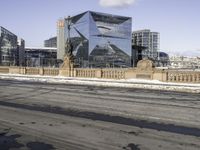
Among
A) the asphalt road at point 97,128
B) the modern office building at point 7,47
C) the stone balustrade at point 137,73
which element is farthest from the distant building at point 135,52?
the asphalt road at point 97,128

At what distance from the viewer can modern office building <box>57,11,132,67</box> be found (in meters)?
153

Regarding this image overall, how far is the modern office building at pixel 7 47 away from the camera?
4520 inches

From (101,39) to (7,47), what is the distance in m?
50.8

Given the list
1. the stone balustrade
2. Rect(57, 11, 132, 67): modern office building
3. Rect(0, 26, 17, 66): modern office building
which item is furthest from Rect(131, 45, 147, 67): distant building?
the stone balustrade

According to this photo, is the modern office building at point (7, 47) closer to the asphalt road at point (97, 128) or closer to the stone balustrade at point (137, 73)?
the stone balustrade at point (137, 73)

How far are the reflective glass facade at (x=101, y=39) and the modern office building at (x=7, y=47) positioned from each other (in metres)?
32.2

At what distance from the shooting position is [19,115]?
12.4m

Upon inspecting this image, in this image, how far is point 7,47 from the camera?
119125 mm

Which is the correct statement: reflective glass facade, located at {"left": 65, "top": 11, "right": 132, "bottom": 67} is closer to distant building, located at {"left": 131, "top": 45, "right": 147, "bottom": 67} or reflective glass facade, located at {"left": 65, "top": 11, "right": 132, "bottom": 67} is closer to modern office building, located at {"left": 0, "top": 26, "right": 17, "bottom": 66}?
distant building, located at {"left": 131, "top": 45, "right": 147, "bottom": 67}

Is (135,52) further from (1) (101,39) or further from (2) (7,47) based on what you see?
(2) (7,47)

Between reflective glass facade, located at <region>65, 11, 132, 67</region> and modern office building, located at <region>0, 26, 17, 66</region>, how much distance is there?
1268 inches

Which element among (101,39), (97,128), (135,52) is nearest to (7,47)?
Answer: (101,39)

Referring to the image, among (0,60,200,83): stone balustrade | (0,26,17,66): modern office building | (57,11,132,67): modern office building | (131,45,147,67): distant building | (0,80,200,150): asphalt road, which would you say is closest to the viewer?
(0,80,200,150): asphalt road

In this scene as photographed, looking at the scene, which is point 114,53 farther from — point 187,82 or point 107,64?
point 187,82
